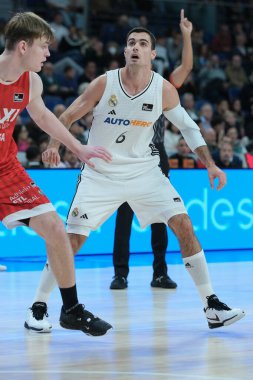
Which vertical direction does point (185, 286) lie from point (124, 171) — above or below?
below

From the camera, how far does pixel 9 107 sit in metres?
5.53

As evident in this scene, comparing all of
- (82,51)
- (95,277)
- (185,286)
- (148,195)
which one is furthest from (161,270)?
(82,51)

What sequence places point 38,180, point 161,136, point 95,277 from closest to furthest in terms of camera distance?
point 161,136
point 95,277
point 38,180

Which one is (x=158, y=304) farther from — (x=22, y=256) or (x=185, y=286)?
(x=22, y=256)

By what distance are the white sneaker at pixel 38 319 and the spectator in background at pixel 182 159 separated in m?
6.27

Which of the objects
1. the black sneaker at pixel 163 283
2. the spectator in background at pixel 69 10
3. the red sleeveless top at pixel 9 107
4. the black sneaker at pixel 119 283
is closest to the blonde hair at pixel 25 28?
the red sleeveless top at pixel 9 107

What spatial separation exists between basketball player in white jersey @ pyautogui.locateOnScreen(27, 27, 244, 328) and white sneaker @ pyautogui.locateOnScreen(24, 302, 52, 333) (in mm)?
56

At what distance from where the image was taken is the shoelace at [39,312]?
6.06 meters

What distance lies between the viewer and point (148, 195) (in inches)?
249

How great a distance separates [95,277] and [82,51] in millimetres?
8307

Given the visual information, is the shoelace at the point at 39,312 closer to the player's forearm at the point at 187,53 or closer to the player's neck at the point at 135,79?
the player's neck at the point at 135,79

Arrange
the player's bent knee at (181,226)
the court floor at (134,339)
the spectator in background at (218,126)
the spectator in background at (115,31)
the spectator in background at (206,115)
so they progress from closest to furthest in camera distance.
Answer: the court floor at (134,339), the player's bent knee at (181,226), the spectator in background at (218,126), the spectator in background at (206,115), the spectator in background at (115,31)

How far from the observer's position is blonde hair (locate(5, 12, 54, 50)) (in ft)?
17.9

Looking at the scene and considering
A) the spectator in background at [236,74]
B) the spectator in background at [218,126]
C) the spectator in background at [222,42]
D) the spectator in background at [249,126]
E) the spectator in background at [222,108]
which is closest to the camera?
the spectator in background at [218,126]
